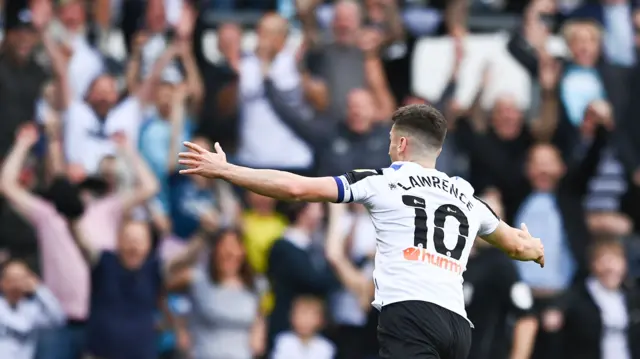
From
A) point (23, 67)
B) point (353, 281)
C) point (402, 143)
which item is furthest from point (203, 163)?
point (23, 67)

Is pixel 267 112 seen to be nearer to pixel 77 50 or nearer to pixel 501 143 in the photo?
pixel 77 50

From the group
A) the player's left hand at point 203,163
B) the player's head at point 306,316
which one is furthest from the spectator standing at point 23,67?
the player's left hand at point 203,163

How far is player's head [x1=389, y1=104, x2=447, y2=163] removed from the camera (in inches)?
288

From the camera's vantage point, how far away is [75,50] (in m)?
14.0

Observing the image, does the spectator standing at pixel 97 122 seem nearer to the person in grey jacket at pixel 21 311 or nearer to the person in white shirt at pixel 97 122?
the person in white shirt at pixel 97 122

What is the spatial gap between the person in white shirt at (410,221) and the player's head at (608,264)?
5.38 meters

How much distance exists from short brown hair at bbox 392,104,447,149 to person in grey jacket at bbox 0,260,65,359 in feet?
19.0

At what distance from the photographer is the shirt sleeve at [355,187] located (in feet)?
23.5

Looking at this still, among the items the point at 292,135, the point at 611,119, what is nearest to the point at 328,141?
the point at 292,135

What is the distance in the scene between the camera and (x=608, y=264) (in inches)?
491

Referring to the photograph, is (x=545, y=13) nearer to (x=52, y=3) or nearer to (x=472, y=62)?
(x=472, y=62)

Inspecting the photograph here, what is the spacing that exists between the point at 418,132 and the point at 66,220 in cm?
595

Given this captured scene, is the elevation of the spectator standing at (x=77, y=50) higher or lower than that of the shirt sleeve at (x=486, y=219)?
higher

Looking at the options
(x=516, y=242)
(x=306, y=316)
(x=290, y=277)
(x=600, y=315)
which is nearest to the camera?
(x=516, y=242)
